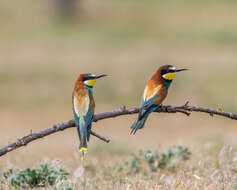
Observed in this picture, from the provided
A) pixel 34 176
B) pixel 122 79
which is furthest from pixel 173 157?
pixel 122 79

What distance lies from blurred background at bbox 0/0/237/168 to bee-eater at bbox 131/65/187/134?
2341 millimetres

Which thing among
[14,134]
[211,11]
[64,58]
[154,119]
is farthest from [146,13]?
[14,134]

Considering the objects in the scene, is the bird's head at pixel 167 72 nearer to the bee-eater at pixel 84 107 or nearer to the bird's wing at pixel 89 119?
the bee-eater at pixel 84 107

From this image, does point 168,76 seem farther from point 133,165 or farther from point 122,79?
point 122,79

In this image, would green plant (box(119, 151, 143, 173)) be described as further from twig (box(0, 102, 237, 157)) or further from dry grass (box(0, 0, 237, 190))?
twig (box(0, 102, 237, 157))

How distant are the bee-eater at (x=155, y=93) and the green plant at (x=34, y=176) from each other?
0.96 meters

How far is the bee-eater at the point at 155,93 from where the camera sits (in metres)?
3.69

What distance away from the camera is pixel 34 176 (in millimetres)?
4449

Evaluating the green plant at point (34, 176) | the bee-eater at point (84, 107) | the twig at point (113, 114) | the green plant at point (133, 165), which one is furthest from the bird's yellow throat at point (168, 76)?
the green plant at point (133, 165)

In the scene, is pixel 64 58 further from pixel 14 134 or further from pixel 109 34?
pixel 14 134

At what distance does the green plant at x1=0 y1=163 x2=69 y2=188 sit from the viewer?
4.36 metres

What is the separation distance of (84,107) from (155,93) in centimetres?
47

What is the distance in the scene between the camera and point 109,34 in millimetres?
23547

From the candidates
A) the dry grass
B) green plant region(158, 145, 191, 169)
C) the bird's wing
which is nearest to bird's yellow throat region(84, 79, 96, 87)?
the bird's wing
